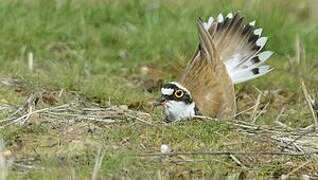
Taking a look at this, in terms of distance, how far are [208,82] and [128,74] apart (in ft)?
6.12

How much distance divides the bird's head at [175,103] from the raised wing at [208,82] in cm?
18

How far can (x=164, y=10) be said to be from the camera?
33.3 ft

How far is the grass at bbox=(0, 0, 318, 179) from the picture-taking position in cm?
576

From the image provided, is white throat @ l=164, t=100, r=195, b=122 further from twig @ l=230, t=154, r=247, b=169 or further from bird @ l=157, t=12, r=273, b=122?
twig @ l=230, t=154, r=247, b=169

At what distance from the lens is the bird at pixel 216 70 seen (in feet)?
22.6

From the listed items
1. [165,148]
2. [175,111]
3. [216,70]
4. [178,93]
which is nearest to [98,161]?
[165,148]

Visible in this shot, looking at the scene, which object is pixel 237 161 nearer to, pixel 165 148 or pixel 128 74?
pixel 165 148

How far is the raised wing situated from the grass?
310 millimetres

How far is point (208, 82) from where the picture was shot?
7262 mm

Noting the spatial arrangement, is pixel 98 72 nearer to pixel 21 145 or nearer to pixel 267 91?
pixel 267 91

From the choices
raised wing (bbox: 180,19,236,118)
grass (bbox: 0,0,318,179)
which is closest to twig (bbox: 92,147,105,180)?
grass (bbox: 0,0,318,179)

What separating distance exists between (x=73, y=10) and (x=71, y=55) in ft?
2.58

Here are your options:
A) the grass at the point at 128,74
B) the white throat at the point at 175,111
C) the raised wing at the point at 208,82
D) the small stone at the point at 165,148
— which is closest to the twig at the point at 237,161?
the grass at the point at 128,74

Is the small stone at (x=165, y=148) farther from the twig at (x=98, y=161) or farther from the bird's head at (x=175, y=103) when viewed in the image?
the bird's head at (x=175, y=103)
